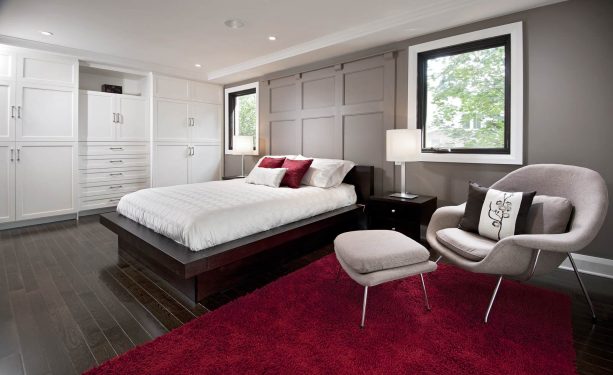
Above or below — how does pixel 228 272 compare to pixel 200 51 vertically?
below

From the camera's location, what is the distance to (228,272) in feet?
7.71

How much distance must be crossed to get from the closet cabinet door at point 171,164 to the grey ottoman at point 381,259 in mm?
4341

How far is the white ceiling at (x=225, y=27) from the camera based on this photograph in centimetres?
298

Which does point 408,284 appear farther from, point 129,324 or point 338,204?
point 129,324

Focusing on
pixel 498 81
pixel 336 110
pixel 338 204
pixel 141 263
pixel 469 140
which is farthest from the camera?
pixel 336 110

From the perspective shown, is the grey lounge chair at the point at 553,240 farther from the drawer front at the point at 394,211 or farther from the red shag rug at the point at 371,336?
the drawer front at the point at 394,211

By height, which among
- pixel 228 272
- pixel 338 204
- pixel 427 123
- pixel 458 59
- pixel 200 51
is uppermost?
pixel 200 51

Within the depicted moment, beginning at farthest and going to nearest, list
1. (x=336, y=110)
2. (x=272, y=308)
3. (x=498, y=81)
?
(x=336, y=110) < (x=498, y=81) < (x=272, y=308)

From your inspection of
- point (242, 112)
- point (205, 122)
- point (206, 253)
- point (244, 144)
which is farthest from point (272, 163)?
point (205, 122)

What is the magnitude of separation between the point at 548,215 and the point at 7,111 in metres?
5.80

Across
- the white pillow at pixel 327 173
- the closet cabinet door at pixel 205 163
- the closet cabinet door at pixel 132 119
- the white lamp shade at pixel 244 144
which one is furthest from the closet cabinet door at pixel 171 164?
the white pillow at pixel 327 173

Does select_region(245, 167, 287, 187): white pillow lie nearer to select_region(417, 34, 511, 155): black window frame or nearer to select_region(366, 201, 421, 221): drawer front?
select_region(366, 201, 421, 221): drawer front

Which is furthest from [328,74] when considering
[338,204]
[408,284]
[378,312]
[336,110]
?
[378,312]

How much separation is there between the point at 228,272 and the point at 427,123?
8.90ft
